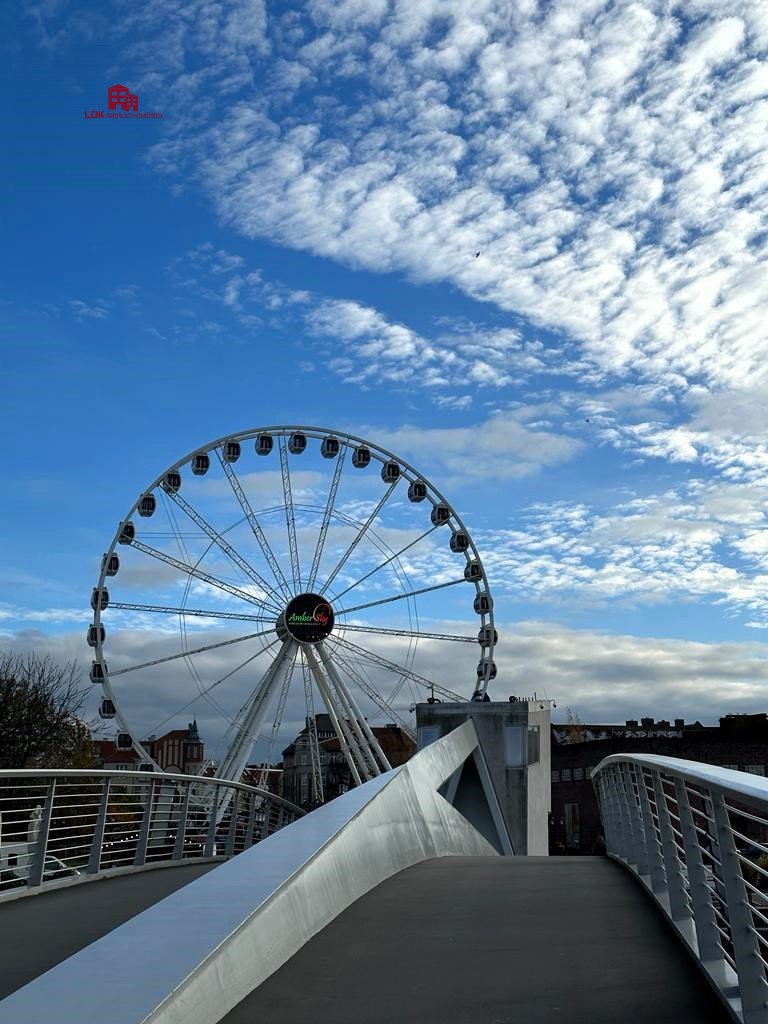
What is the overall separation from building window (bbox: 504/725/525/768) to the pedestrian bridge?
1684cm

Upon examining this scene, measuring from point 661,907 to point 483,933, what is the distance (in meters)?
1.54

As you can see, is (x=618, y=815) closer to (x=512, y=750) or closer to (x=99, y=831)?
→ (x=99, y=831)

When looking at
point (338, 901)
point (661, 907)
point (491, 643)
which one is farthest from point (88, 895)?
point (491, 643)

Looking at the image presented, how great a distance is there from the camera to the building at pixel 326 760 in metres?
90.5

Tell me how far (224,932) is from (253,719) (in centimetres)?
2601

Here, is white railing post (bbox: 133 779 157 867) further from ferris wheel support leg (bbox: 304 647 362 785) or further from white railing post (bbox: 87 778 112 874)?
ferris wheel support leg (bbox: 304 647 362 785)

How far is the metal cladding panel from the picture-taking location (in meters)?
3.30

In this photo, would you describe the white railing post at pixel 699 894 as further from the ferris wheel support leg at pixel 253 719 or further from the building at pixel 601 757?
the building at pixel 601 757

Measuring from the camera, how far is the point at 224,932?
3957mm

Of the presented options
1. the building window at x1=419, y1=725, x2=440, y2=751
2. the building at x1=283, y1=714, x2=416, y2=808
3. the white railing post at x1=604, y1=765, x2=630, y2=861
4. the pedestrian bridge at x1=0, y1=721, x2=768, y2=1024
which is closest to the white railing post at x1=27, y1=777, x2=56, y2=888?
the pedestrian bridge at x1=0, y1=721, x2=768, y2=1024

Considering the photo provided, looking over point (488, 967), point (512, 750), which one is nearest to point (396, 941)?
point (488, 967)

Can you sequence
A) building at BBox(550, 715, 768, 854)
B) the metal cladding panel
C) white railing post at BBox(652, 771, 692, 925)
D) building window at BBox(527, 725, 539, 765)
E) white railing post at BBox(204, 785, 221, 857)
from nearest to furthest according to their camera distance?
1. the metal cladding panel
2. white railing post at BBox(652, 771, 692, 925)
3. white railing post at BBox(204, 785, 221, 857)
4. building window at BBox(527, 725, 539, 765)
5. building at BBox(550, 715, 768, 854)

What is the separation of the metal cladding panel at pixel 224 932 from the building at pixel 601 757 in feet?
203

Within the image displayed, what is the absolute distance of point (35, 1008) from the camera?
3.18 meters
